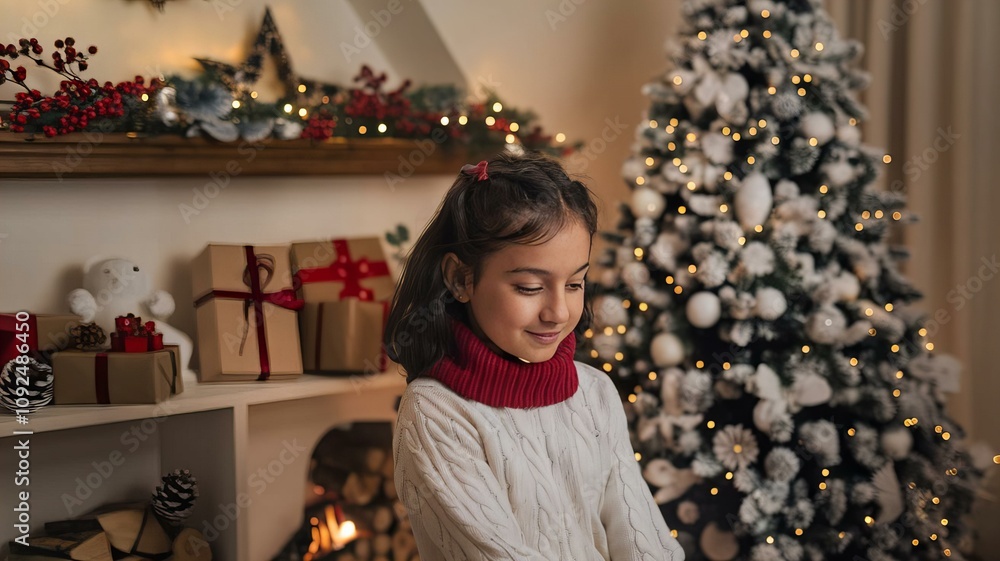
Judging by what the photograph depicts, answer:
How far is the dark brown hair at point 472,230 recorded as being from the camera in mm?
1537

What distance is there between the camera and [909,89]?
3104 mm

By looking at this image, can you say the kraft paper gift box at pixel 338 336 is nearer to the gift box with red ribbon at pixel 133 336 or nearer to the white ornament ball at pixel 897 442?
the gift box with red ribbon at pixel 133 336

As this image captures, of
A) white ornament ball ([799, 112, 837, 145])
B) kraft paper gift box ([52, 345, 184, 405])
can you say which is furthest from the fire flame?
white ornament ball ([799, 112, 837, 145])

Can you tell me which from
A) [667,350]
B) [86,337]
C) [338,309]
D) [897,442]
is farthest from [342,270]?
[897,442]

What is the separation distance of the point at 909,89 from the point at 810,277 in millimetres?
1172

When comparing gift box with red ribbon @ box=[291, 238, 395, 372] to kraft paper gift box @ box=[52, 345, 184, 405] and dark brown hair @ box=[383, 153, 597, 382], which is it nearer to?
kraft paper gift box @ box=[52, 345, 184, 405]

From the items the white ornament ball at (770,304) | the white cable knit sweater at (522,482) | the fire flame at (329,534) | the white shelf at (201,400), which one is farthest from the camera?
the fire flame at (329,534)

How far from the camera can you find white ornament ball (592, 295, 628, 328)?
8.39ft

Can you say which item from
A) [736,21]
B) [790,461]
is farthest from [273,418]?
[736,21]

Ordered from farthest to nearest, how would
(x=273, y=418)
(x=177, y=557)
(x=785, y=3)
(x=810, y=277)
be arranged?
(x=273, y=418)
(x=785, y=3)
(x=810, y=277)
(x=177, y=557)

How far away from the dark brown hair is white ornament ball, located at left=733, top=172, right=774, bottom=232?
902 millimetres

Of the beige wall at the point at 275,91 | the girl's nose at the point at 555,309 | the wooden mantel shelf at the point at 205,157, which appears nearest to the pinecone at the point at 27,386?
the beige wall at the point at 275,91

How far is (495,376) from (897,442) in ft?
4.51

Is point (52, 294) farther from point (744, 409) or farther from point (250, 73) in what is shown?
point (744, 409)
